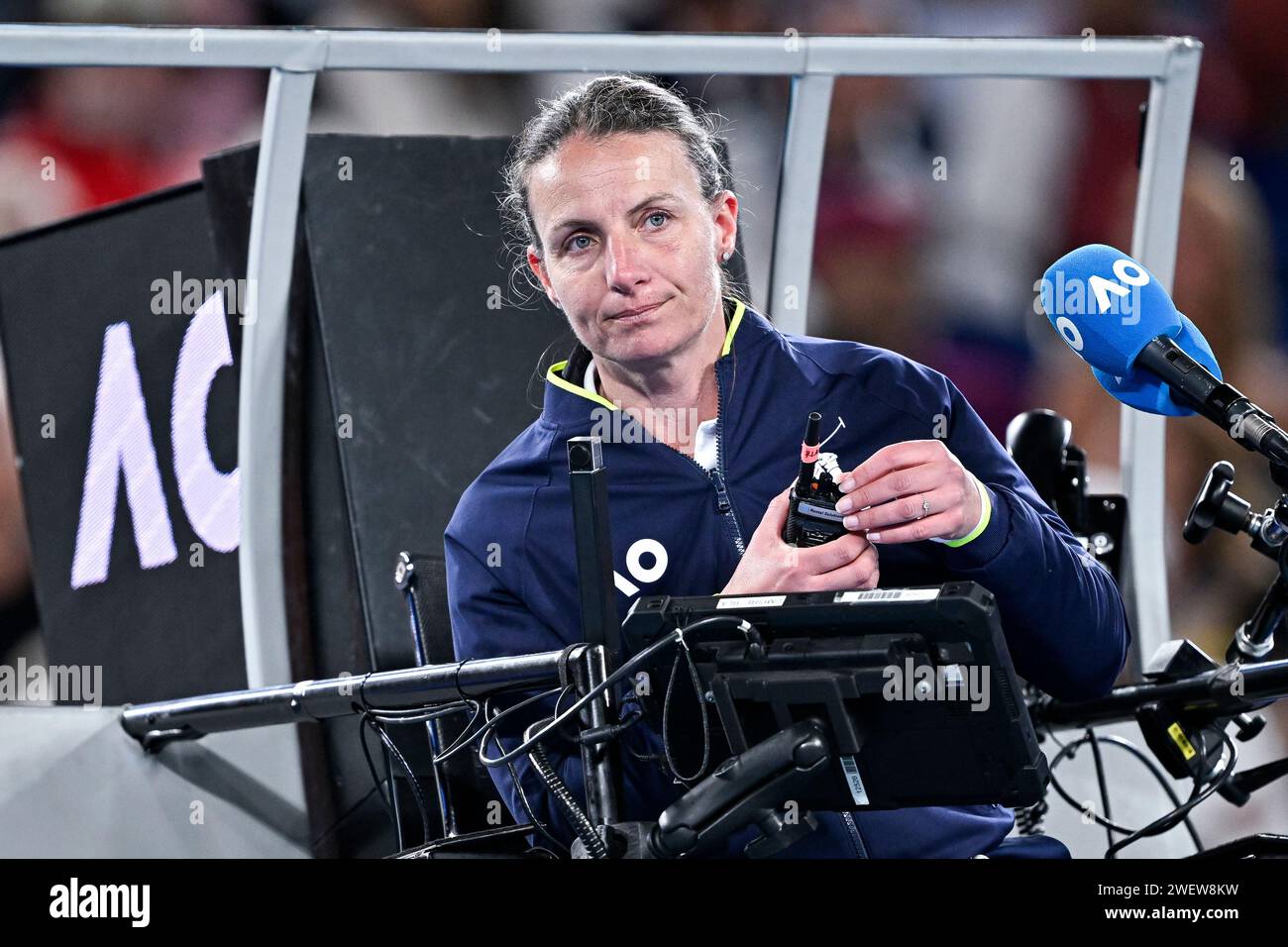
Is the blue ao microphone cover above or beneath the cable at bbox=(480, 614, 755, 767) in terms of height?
above

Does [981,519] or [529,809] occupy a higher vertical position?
[981,519]

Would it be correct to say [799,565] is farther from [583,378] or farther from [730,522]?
[583,378]

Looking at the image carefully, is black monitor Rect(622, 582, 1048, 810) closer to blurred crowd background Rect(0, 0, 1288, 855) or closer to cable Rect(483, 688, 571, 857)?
cable Rect(483, 688, 571, 857)

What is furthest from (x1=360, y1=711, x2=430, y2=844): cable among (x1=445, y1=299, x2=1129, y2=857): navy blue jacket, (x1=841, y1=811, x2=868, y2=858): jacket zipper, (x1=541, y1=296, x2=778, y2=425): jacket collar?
(x1=841, y1=811, x2=868, y2=858): jacket zipper

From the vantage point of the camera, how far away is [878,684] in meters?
0.91

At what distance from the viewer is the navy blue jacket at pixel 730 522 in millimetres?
1296

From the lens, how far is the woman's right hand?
3.49 feet

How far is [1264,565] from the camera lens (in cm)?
305

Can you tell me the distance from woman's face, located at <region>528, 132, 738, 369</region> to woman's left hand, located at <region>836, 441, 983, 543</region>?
0.40m

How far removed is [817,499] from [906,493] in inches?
2.4

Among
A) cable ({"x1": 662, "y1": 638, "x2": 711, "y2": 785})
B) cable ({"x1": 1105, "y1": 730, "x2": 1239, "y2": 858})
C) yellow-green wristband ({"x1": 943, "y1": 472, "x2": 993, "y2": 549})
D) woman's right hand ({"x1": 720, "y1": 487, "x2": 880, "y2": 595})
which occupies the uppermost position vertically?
yellow-green wristband ({"x1": 943, "y1": 472, "x2": 993, "y2": 549})

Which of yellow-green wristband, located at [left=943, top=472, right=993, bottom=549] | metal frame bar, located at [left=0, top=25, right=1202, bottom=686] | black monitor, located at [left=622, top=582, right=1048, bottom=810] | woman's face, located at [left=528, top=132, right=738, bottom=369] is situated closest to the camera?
black monitor, located at [left=622, top=582, right=1048, bottom=810]

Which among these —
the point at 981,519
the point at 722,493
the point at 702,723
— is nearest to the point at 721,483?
the point at 722,493
